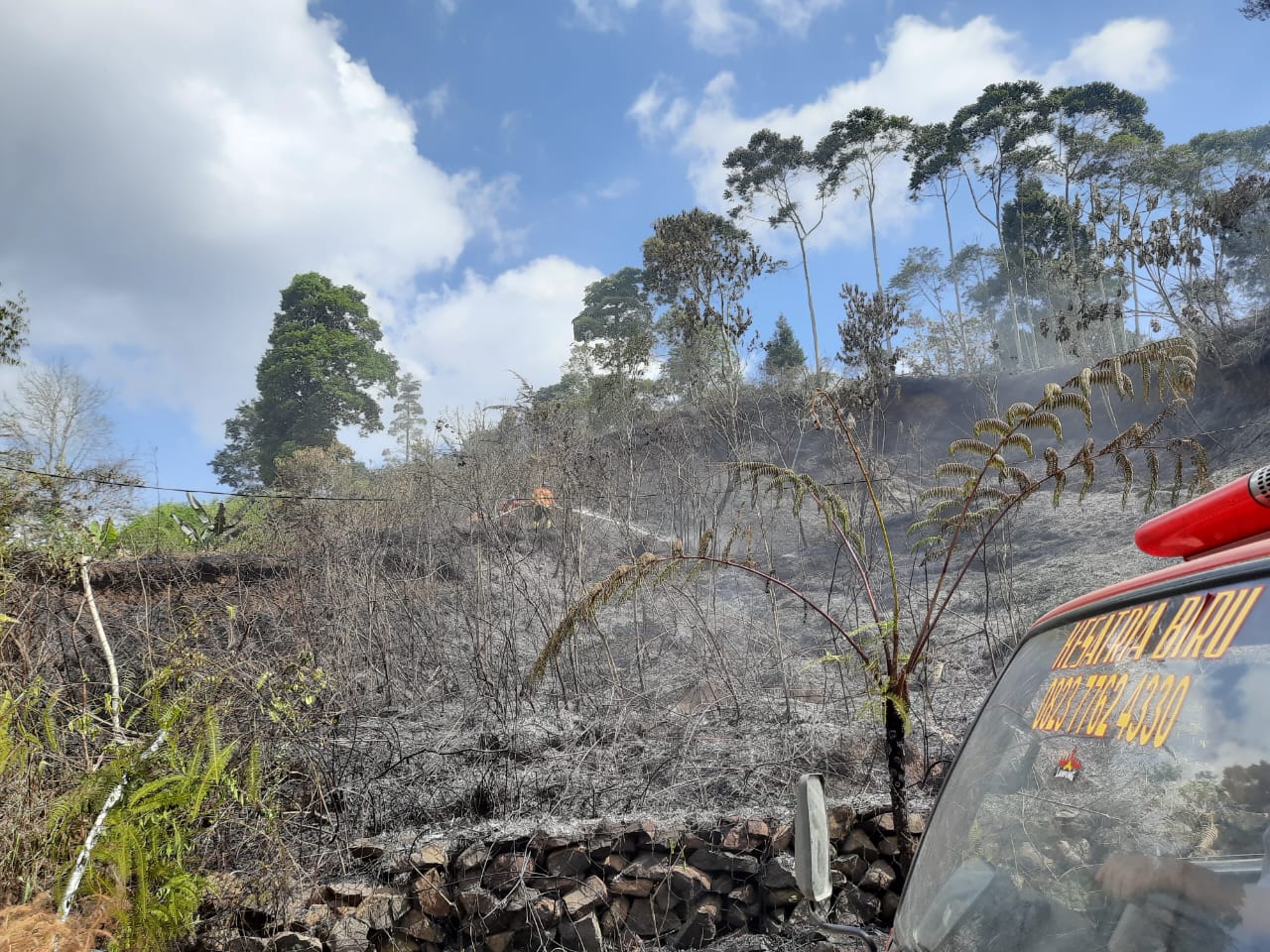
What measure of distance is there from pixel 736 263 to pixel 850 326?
9.82ft

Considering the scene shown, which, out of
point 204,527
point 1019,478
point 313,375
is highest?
point 313,375

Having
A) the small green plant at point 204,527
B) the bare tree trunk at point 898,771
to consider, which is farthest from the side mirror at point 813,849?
the small green plant at point 204,527

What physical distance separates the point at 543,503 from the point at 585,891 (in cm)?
435

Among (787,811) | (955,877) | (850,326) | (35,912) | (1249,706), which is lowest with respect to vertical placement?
(787,811)

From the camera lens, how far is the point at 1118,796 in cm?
128

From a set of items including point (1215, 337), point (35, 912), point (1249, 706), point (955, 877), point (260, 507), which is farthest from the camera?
point (1215, 337)

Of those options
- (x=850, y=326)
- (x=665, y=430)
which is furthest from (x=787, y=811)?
(x=850, y=326)

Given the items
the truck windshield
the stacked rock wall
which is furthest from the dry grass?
the truck windshield

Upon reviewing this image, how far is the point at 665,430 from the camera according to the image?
518 inches

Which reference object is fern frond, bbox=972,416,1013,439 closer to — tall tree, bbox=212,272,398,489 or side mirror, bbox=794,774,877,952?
side mirror, bbox=794,774,877,952

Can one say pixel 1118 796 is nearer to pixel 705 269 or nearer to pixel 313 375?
pixel 705 269

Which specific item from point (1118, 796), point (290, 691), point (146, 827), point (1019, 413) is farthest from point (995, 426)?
point (146, 827)

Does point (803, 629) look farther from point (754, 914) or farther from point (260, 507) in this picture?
point (260, 507)

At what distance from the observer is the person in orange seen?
8281 millimetres
